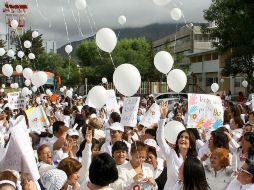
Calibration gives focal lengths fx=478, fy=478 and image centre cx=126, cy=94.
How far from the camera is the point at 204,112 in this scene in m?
7.93

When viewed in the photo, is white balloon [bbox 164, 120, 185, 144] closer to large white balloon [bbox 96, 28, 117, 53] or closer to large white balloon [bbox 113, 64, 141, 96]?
large white balloon [bbox 113, 64, 141, 96]

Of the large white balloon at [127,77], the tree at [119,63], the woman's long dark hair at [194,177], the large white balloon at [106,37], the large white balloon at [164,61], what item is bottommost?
the woman's long dark hair at [194,177]

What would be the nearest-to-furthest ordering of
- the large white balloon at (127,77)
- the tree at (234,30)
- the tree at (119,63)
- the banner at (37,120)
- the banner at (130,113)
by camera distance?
1. the large white balloon at (127,77)
2. the banner at (130,113)
3. the banner at (37,120)
4. the tree at (234,30)
5. the tree at (119,63)

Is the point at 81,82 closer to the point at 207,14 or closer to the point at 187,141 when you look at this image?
the point at 207,14

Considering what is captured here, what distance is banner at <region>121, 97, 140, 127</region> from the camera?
8172 millimetres

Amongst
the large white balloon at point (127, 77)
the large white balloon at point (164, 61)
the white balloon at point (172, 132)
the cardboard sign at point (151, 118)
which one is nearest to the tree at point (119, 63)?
the large white balloon at point (164, 61)

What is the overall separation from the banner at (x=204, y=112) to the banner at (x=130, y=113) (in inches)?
39.7

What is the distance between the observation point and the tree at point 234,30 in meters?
24.8

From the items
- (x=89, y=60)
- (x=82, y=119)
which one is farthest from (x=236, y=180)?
(x=89, y=60)

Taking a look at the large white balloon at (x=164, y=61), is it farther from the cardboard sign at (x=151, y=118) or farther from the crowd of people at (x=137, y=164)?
the crowd of people at (x=137, y=164)

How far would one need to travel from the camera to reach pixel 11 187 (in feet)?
11.2

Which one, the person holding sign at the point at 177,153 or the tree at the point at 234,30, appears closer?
the person holding sign at the point at 177,153

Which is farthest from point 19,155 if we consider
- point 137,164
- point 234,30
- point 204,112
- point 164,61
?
point 234,30

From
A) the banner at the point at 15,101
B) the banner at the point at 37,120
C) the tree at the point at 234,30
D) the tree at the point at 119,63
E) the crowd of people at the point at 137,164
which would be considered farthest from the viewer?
the tree at the point at 119,63
